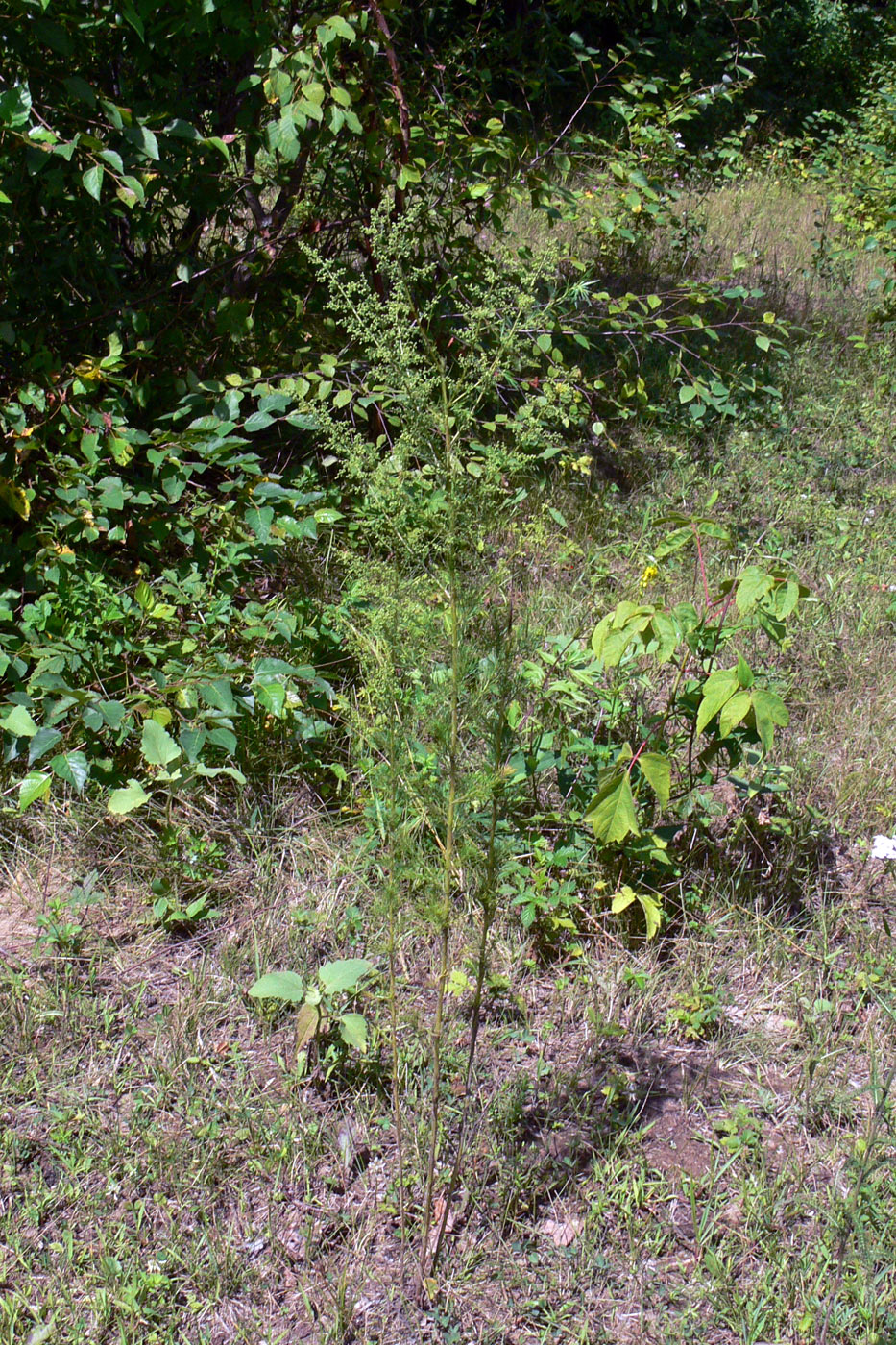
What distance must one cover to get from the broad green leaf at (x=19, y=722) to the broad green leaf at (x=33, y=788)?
96mm

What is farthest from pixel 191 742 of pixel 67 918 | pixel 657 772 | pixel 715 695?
pixel 715 695

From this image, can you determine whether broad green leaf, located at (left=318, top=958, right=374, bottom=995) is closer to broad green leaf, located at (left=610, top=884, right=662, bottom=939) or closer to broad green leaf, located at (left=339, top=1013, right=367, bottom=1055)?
broad green leaf, located at (left=339, top=1013, right=367, bottom=1055)

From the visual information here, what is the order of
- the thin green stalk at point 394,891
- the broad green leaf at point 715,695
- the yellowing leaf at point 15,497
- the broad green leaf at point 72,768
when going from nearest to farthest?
the thin green stalk at point 394,891
the broad green leaf at point 715,695
the broad green leaf at point 72,768
the yellowing leaf at point 15,497

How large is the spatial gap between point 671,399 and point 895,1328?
151 inches

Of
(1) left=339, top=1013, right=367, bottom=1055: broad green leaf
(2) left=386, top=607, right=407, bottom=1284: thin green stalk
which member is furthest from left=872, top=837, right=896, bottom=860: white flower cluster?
(1) left=339, top=1013, right=367, bottom=1055: broad green leaf

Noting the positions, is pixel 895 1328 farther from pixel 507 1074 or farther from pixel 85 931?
pixel 85 931

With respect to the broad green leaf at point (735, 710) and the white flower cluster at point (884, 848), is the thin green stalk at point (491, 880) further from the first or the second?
the white flower cluster at point (884, 848)

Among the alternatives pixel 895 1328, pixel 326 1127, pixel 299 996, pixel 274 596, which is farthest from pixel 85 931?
pixel 895 1328

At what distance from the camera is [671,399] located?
15.8 ft

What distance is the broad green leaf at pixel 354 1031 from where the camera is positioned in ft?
7.09

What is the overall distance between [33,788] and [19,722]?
17cm

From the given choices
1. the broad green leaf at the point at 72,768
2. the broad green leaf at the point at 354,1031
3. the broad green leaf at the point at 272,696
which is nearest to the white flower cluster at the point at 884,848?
the broad green leaf at the point at 354,1031

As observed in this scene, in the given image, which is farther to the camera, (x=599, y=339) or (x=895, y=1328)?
(x=599, y=339)

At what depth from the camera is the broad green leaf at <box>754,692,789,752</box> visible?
86.5 inches
